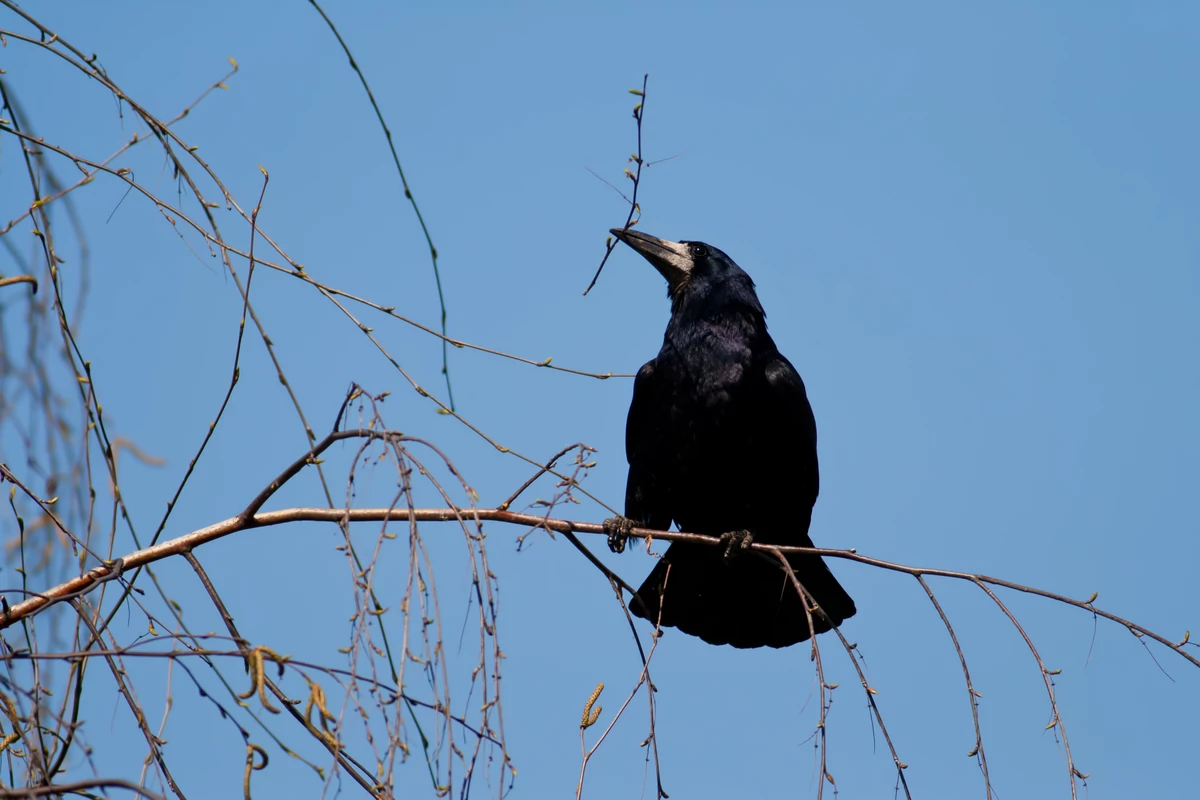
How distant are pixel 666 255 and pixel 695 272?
0.20 meters

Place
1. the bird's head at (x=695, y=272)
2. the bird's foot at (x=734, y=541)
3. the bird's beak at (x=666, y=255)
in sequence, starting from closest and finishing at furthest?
the bird's foot at (x=734, y=541), the bird's head at (x=695, y=272), the bird's beak at (x=666, y=255)

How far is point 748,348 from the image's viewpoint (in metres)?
4.78

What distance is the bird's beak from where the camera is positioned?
5371 mm

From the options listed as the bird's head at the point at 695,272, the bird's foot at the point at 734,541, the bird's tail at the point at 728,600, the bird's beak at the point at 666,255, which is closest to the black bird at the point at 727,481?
the bird's tail at the point at 728,600

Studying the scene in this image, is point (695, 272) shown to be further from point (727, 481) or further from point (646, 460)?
point (727, 481)

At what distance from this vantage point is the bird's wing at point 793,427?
15.3 ft

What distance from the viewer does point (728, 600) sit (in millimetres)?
4562

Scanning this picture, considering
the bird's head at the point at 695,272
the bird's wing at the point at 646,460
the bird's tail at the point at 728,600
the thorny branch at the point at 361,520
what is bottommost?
the thorny branch at the point at 361,520

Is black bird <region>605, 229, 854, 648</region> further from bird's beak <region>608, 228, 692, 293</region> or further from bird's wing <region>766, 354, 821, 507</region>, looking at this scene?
bird's beak <region>608, 228, 692, 293</region>

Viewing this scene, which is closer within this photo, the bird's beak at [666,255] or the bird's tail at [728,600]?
the bird's tail at [728,600]

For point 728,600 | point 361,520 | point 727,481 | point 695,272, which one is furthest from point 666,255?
point 361,520

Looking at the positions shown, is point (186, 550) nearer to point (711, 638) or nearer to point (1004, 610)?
point (1004, 610)

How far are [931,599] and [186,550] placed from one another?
1655 millimetres

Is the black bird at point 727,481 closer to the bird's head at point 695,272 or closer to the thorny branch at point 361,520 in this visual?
the bird's head at point 695,272
